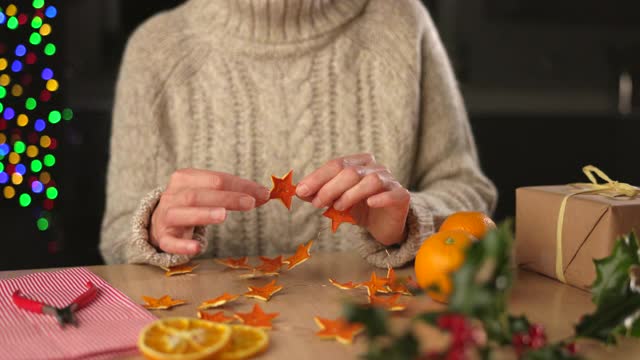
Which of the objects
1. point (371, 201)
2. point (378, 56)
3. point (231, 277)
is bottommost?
point (231, 277)

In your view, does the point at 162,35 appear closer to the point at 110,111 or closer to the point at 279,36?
the point at 279,36

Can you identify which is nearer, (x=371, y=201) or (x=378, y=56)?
(x=371, y=201)

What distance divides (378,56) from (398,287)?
71cm

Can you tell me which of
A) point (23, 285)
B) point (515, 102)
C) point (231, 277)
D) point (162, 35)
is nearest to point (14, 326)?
point (23, 285)

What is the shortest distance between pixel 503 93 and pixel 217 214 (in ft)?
6.91

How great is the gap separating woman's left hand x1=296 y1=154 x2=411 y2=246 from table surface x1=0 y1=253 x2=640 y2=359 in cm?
9

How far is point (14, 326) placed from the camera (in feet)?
2.64

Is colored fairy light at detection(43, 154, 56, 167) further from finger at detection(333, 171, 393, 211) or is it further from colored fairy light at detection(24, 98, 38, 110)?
finger at detection(333, 171, 393, 211)

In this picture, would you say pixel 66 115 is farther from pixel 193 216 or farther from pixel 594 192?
pixel 594 192

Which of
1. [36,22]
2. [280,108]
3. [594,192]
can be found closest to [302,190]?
[594,192]

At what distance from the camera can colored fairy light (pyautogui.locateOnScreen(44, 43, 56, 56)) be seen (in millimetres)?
2201

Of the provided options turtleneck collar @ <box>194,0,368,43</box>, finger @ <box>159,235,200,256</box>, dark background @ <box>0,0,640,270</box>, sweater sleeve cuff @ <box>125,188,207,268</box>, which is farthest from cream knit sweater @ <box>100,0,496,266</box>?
dark background @ <box>0,0,640,270</box>

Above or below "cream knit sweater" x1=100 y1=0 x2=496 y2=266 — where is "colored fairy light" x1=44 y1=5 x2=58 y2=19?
above

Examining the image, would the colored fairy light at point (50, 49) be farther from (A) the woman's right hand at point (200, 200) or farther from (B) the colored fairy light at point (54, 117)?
(A) the woman's right hand at point (200, 200)
